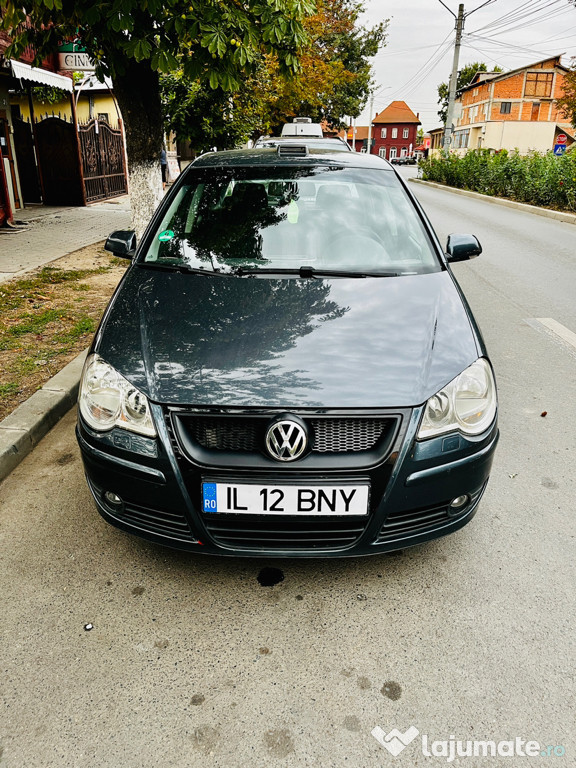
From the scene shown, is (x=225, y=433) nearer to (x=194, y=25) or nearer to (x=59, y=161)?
(x=194, y=25)

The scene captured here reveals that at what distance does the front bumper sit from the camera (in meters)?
2.20

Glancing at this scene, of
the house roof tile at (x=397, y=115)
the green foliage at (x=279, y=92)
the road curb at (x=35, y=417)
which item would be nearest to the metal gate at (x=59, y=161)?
the green foliage at (x=279, y=92)

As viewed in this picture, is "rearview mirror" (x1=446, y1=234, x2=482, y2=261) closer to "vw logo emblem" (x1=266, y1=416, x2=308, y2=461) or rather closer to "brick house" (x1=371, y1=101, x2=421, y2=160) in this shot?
"vw logo emblem" (x1=266, y1=416, x2=308, y2=461)

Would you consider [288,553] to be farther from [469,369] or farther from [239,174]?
[239,174]

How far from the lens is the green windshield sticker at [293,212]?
11.3ft

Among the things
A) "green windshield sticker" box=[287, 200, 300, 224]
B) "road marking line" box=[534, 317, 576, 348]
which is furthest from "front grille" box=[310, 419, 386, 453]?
"road marking line" box=[534, 317, 576, 348]

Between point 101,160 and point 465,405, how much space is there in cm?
1784

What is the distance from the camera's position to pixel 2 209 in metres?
11.9

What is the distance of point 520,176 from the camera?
63.5ft

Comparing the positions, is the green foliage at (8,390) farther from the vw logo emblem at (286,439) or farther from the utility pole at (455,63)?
the utility pole at (455,63)

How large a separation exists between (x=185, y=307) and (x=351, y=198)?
4.53 feet

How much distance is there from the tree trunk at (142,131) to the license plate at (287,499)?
6061 mm

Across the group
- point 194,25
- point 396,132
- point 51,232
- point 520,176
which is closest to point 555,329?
point 194,25

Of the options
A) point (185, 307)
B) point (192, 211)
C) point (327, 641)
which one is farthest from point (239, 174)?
point (327, 641)
